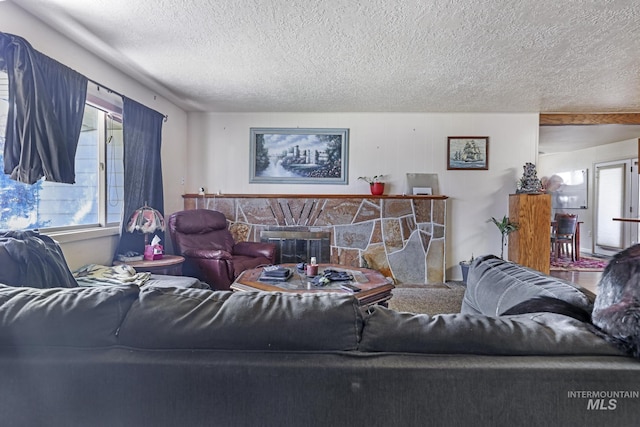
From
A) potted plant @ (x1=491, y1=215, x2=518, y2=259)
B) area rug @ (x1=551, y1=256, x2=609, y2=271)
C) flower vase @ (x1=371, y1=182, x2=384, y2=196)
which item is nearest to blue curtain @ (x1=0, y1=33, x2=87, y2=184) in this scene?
flower vase @ (x1=371, y1=182, x2=384, y2=196)

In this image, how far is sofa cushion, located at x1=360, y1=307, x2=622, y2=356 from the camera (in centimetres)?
78

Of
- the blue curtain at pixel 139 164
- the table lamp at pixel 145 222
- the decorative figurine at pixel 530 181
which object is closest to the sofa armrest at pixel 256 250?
the blue curtain at pixel 139 164

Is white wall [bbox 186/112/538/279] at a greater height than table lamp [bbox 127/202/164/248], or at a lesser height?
greater

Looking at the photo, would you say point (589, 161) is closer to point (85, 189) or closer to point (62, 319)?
point (85, 189)

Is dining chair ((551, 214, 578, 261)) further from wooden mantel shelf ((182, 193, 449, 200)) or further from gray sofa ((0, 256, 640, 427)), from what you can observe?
gray sofa ((0, 256, 640, 427))

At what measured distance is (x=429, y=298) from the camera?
3693mm

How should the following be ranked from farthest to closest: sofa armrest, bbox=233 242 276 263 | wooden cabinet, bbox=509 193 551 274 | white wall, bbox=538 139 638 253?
1. white wall, bbox=538 139 638 253
2. wooden cabinet, bbox=509 193 551 274
3. sofa armrest, bbox=233 242 276 263

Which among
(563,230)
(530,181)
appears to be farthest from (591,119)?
(563,230)

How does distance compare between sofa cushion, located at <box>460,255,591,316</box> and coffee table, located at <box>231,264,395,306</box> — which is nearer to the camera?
sofa cushion, located at <box>460,255,591,316</box>

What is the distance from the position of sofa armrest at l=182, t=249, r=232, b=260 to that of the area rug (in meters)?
4.82

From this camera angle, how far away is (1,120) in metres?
2.21

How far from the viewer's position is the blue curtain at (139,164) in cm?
314

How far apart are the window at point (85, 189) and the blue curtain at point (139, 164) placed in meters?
0.17

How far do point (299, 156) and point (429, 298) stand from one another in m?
2.42
